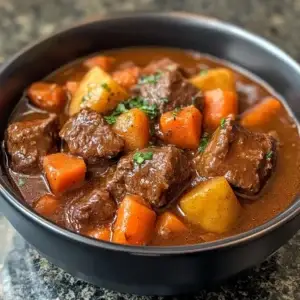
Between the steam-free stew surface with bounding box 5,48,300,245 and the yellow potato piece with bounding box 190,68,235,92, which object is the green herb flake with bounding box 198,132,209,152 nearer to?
the steam-free stew surface with bounding box 5,48,300,245

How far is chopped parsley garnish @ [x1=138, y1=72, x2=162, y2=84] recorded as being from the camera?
2.49 m

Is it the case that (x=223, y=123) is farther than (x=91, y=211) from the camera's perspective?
Yes

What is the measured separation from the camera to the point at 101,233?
6.75ft

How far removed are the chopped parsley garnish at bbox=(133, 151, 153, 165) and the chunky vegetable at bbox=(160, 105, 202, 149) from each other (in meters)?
0.14

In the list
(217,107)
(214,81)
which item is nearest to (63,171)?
(217,107)

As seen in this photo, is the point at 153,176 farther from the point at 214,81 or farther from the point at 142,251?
the point at 214,81

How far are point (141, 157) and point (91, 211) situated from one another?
0.85 ft

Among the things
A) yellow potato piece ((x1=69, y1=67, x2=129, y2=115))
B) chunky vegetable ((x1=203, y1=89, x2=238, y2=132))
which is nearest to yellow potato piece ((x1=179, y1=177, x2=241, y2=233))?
chunky vegetable ((x1=203, y1=89, x2=238, y2=132))

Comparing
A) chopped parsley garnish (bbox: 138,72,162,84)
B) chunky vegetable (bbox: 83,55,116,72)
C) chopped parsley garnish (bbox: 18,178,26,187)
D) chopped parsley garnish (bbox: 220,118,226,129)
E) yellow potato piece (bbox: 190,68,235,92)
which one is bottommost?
chopped parsley garnish (bbox: 18,178,26,187)

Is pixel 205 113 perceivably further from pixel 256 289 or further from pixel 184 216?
pixel 256 289

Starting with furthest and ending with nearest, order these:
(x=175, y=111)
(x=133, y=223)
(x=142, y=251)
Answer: (x=175, y=111) → (x=133, y=223) → (x=142, y=251)

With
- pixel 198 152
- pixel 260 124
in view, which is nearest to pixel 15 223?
pixel 198 152

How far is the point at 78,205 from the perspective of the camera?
2.10 meters

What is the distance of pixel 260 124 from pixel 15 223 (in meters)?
1.00
